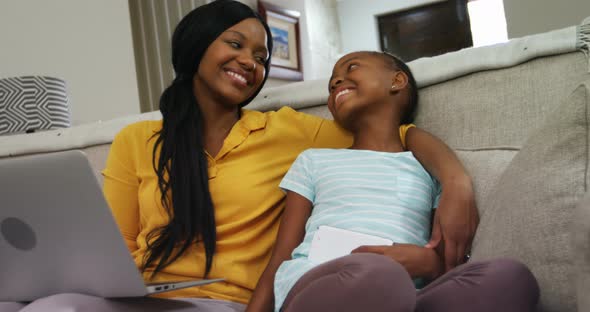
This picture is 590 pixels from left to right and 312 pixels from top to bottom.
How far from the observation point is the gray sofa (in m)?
0.74

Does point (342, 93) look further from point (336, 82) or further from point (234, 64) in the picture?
point (234, 64)

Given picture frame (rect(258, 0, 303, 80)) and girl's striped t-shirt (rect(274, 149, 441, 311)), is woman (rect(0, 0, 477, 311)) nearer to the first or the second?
girl's striped t-shirt (rect(274, 149, 441, 311))

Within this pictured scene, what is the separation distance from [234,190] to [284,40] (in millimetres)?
2922

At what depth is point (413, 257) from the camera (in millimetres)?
908

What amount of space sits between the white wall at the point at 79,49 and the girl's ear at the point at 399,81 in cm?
181

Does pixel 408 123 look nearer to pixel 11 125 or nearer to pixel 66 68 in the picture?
pixel 11 125

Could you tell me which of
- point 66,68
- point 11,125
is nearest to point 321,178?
point 11,125

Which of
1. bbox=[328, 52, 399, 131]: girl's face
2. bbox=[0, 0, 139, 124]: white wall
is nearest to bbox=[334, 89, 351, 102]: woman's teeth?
bbox=[328, 52, 399, 131]: girl's face

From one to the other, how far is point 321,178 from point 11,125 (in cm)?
151

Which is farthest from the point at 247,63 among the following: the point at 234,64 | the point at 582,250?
the point at 582,250

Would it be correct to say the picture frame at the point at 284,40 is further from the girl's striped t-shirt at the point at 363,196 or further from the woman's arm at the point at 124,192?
the girl's striped t-shirt at the point at 363,196

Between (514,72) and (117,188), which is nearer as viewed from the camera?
(514,72)

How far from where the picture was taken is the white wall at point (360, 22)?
496 cm

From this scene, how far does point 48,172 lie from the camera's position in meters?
0.75
